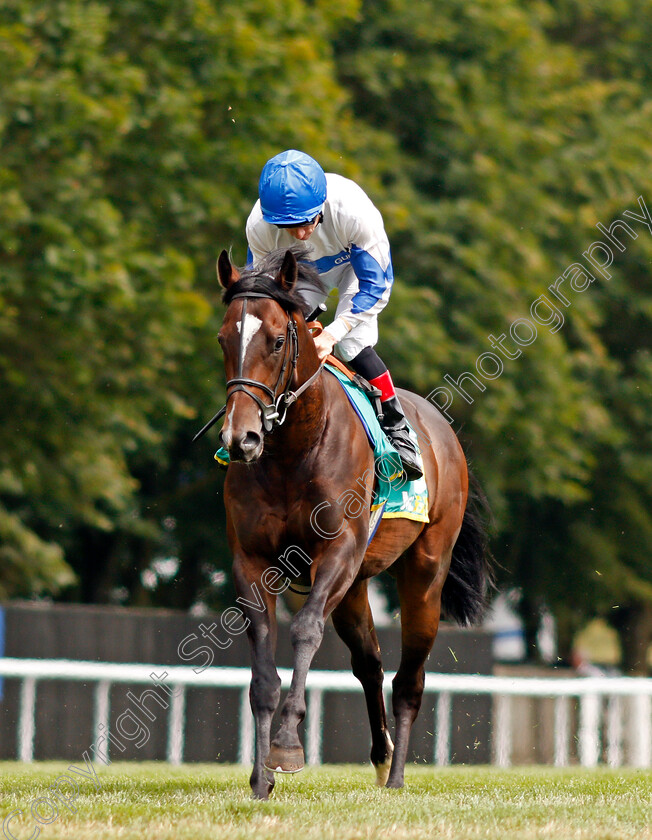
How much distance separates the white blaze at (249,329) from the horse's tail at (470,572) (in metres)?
3.01

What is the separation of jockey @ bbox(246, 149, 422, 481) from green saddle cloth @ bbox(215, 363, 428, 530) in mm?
97

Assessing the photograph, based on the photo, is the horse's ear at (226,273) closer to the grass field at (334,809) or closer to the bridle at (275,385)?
the bridle at (275,385)

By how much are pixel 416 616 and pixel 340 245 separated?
2176 mm

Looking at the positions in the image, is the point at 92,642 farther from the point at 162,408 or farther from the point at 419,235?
the point at 419,235

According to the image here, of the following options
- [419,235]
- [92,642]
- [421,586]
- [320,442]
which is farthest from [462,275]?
[320,442]

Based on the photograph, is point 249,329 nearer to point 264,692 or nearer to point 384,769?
point 264,692

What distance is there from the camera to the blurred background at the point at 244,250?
1406cm

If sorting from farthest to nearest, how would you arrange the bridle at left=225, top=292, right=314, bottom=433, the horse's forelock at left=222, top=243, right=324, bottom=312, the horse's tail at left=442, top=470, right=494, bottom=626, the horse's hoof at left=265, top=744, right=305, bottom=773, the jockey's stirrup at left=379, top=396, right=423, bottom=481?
the horse's tail at left=442, top=470, right=494, bottom=626 → the jockey's stirrup at left=379, top=396, right=423, bottom=481 → the horse's forelock at left=222, top=243, right=324, bottom=312 → the bridle at left=225, top=292, right=314, bottom=433 → the horse's hoof at left=265, top=744, right=305, bottom=773

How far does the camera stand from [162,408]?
15477 mm

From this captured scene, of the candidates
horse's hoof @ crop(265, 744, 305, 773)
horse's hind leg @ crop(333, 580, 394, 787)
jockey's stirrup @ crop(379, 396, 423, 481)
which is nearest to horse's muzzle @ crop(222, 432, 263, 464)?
horse's hoof @ crop(265, 744, 305, 773)

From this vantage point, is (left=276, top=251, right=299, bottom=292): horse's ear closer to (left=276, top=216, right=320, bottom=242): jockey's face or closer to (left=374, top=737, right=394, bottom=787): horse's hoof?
(left=276, top=216, right=320, bottom=242): jockey's face

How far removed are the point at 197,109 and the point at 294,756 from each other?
11.0 meters

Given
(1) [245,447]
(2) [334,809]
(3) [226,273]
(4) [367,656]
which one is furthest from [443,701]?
(1) [245,447]

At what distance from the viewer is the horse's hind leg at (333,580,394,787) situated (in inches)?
284
